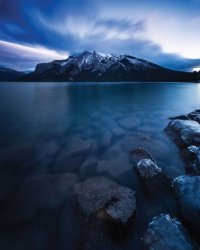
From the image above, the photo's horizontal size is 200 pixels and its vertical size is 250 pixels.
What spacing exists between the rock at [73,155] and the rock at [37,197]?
65 centimetres

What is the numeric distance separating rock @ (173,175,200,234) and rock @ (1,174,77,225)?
3591mm

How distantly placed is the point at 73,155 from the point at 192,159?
5670mm

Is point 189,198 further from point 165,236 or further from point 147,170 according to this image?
point 147,170

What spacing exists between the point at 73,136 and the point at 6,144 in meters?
4.21

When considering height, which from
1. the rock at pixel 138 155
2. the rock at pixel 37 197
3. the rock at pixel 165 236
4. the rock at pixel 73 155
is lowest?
the rock at pixel 73 155

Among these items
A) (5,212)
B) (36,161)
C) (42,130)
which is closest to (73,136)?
(42,130)

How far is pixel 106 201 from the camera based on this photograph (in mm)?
4953

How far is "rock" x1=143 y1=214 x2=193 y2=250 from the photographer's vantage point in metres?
3.55

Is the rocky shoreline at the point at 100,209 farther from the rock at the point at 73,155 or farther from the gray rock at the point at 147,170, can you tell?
the rock at the point at 73,155

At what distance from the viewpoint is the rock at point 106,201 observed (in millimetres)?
4465

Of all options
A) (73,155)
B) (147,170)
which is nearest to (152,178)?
(147,170)

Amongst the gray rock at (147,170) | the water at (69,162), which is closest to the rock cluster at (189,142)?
the water at (69,162)

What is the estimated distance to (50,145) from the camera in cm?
1013

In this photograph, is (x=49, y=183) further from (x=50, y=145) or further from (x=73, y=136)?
(x=73, y=136)
